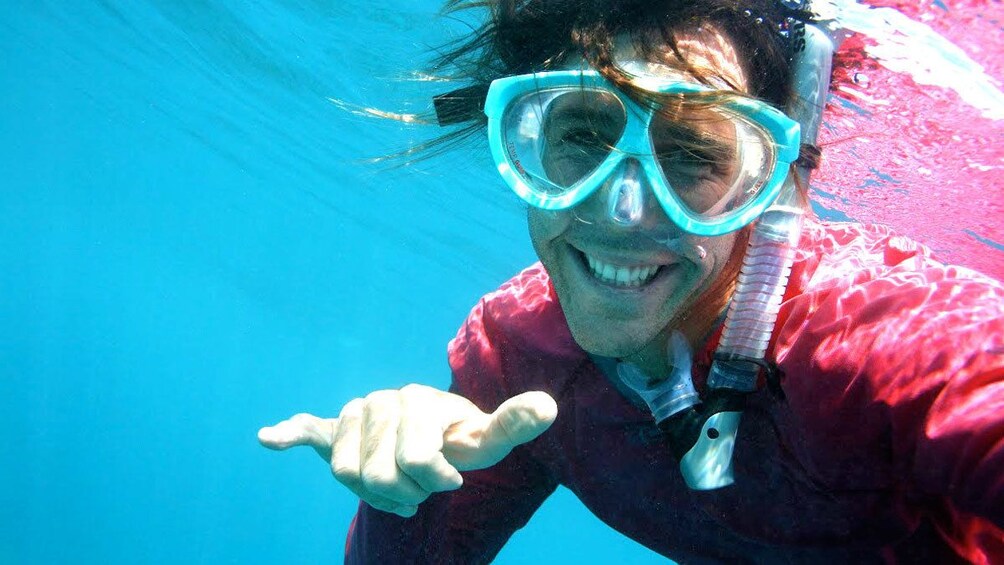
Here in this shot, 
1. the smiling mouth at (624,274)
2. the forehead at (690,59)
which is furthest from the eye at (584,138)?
→ the smiling mouth at (624,274)

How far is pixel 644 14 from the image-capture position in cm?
291

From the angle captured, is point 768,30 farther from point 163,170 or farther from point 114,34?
point 163,170

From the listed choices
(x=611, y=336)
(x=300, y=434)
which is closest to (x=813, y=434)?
(x=611, y=336)

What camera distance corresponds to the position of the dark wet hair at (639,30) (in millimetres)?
2846

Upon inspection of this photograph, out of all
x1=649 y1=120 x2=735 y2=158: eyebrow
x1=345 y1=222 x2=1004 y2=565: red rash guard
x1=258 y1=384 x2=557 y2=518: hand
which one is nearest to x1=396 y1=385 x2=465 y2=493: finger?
x1=258 y1=384 x2=557 y2=518: hand

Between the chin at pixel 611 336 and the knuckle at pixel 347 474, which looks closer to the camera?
the knuckle at pixel 347 474

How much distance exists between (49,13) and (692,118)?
24419 millimetres

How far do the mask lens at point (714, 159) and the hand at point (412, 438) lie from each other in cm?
118

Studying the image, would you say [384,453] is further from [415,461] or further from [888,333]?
[888,333]

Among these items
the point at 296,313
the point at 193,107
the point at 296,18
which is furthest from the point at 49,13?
the point at 296,313

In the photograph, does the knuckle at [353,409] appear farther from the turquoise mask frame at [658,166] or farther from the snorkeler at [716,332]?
the turquoise mask frame at [658,166]

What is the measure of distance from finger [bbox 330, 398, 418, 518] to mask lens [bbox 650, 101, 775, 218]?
155 cm

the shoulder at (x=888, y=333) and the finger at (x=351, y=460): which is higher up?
the shoulder at (x=888, y=333)

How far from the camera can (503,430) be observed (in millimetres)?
2029
